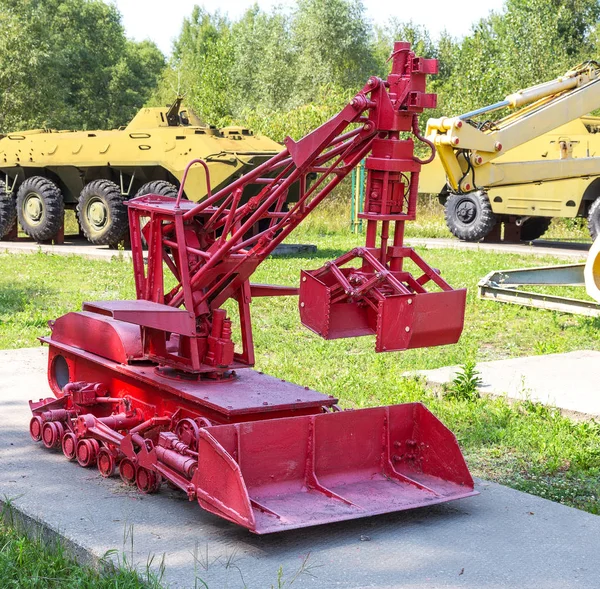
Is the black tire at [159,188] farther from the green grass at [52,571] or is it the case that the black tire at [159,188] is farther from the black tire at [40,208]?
the green grass at [52,571]

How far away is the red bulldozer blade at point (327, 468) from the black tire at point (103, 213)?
12.5 m

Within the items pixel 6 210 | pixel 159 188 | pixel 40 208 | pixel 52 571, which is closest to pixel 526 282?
pixel 159 188

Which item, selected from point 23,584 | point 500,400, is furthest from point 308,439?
point 500,400

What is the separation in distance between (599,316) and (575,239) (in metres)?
12.9

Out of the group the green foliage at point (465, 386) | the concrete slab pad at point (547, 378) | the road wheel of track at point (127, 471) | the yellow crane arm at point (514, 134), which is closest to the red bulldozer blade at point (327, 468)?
the road wheel of track at point (127, 471)

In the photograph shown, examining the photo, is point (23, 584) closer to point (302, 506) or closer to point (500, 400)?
point (302, 506)

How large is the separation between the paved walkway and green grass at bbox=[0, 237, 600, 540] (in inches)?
32.2

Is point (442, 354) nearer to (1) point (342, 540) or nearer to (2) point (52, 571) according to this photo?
(1) point (342, 540)

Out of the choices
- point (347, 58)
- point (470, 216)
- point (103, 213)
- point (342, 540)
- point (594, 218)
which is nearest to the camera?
point (342, 540)

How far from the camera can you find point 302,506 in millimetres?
4504

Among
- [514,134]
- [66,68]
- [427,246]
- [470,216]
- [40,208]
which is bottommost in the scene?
[427,246]

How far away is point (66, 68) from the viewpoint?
47.2 meters

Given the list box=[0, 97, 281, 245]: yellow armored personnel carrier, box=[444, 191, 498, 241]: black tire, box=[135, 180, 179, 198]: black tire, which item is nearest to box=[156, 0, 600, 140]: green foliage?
box=[444, 191, 498, 241]: black tire

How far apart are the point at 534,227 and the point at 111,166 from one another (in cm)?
886
